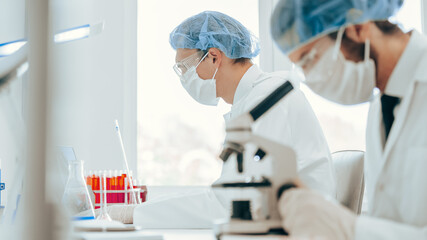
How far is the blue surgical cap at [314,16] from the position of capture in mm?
1059

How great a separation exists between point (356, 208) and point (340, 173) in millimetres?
167

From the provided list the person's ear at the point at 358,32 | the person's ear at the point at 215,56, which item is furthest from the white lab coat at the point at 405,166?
the person's ear at the point at 215,56

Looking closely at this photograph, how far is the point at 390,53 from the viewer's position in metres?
1.18

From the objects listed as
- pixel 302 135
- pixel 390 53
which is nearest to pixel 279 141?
pixel 302 135

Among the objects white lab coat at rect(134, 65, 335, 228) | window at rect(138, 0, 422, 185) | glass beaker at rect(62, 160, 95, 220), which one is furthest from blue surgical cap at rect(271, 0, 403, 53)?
window at rect(138, 0, 422, 185)

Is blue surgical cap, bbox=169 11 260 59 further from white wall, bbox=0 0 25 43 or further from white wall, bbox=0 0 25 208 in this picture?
white wall, bbox=0 0 25 43

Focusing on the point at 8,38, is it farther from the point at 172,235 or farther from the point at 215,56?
the point at 172,235

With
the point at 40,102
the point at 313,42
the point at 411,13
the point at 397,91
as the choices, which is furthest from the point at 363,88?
the point at 411,13

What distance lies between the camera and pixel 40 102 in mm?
612

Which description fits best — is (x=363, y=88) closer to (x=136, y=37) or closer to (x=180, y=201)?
(x=180, y=201)

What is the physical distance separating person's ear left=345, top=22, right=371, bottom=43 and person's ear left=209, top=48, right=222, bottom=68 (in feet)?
3.36

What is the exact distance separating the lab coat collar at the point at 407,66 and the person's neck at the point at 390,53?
16 mm

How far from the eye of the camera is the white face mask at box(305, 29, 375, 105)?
3.76ft

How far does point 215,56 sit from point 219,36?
94 millimetres
